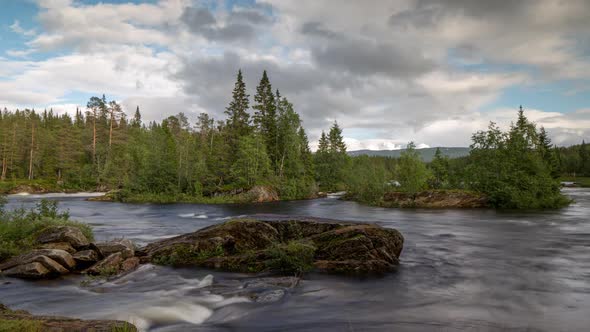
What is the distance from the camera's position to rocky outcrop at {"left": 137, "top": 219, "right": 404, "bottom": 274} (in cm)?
1298

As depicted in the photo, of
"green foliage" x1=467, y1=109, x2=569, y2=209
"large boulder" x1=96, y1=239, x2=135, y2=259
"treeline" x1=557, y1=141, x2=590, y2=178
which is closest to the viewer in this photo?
"large boulder" x1=96, y1=239, x2=135, y2=259

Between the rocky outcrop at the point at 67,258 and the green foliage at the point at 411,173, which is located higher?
the green foliage at the point at 411,173

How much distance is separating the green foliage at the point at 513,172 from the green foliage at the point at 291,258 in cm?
3478

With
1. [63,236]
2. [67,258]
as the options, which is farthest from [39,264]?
[63,236]

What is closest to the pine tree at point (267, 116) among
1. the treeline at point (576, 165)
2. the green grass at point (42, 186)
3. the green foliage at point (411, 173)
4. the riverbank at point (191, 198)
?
the riverbank at point (191, 198)

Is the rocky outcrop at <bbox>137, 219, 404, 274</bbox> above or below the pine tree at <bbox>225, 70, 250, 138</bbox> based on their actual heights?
below

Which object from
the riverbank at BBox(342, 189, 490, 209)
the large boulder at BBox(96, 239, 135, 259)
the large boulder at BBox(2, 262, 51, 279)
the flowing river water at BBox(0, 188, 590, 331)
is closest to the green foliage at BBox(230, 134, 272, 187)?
the riverbank at BBox(342, 189, 490, 209)

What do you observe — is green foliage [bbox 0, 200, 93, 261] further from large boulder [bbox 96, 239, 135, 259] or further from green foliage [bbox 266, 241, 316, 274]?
green foliage [bbox 266, 241, 316, 274]

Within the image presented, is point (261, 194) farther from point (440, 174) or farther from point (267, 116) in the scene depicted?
point (440, 174)

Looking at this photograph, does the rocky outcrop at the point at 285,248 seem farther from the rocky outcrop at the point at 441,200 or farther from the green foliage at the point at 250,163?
the green foliage at the point at 250,163

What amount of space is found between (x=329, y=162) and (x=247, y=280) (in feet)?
248

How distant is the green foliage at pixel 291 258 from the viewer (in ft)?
41.9

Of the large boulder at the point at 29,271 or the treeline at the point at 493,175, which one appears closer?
the large boulder at the point at 29,271

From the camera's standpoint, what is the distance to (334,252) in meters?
13.7
